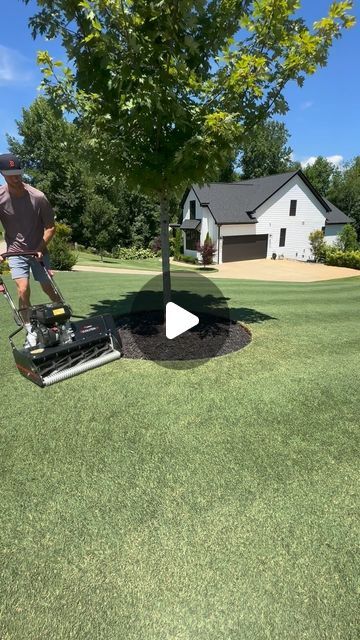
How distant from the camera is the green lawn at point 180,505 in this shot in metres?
2.17

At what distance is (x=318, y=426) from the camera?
3854mm

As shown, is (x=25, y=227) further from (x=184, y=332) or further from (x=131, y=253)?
(x=131, y=253)

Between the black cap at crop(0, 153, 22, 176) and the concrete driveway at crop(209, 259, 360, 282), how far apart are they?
680 inches

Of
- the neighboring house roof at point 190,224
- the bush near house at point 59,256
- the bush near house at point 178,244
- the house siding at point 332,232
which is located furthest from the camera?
the house siding at point 332,232

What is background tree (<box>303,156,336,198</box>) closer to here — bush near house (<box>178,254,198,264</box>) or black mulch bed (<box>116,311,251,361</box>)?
bush near house (<box>178,254,198,264</box>)

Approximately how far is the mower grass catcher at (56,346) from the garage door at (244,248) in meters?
28.3

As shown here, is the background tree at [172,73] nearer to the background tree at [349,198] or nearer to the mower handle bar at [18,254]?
the mower handle bar at [18,254]

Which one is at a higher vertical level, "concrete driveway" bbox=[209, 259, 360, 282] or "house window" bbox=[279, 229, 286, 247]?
"house window" bbox=[279, 229, 286, 247]

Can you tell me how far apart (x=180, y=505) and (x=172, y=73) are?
4.56m

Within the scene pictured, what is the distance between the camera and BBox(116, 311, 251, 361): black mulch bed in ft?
18.0

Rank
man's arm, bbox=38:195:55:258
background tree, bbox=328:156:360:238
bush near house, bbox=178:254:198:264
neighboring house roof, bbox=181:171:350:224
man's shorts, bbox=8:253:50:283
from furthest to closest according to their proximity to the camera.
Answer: background tree, bbox=328:156:360:238, bush near house, bbox=178:254:198:264, neighboring house roof, bbox=181:171:350:224, man's arm, bbox=38:195:55:258, man's shorts, bbox=8:253:50:283

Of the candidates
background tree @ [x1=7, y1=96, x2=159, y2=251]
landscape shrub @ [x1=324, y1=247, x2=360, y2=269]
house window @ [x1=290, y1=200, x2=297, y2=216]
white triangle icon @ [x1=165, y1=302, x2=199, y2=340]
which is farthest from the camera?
background tree @ [x1=7, y1=96, x2=159, y2=251]

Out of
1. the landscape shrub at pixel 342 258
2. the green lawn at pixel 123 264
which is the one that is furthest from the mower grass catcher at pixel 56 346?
the landscape shrub at pixel 342 258

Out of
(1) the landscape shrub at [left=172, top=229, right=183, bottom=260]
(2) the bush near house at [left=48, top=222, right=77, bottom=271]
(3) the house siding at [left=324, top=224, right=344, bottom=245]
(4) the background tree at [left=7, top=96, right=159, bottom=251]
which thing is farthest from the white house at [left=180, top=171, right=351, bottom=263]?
(2) the bush near house at [left=48, top=222, right=77, bottom=271]
